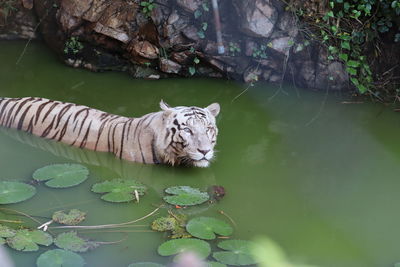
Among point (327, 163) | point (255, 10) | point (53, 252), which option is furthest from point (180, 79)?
point (53, 252)

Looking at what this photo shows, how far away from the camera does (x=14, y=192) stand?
3719 millimetres

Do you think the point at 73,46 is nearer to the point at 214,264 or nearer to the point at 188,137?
the point at 188,137

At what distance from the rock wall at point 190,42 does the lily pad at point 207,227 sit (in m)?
2.31

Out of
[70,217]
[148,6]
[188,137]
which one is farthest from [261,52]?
[70,217]

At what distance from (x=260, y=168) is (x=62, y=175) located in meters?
1.40

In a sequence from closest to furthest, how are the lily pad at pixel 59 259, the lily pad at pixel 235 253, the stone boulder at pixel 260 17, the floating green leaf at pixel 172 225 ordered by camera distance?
the lily pad at pixel 59 259
the lily pad at pixel 235 253
the floating green leaf at pixel 172 225
the stone boulder at pixel 260 17

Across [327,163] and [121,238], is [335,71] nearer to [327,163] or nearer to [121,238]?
[327,163]

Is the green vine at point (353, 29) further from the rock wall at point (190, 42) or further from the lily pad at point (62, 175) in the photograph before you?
the lily pad at point (62, 175)

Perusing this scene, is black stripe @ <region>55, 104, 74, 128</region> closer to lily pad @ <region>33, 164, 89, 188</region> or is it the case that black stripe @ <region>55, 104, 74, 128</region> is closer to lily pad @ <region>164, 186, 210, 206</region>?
lily pad @ <region>33, 164, 89, 188</region>

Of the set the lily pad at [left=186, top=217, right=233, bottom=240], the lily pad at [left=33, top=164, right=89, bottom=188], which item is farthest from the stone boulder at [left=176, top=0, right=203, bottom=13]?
the lily pad at [left=186, top=217, right=233, bottom=240]

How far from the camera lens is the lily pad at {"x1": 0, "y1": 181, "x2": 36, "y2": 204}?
3.65m

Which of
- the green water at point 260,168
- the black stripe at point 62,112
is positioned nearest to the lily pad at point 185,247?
the green water at point 260,168

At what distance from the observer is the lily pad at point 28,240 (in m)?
3.20

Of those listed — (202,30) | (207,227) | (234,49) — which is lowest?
(207,227)
